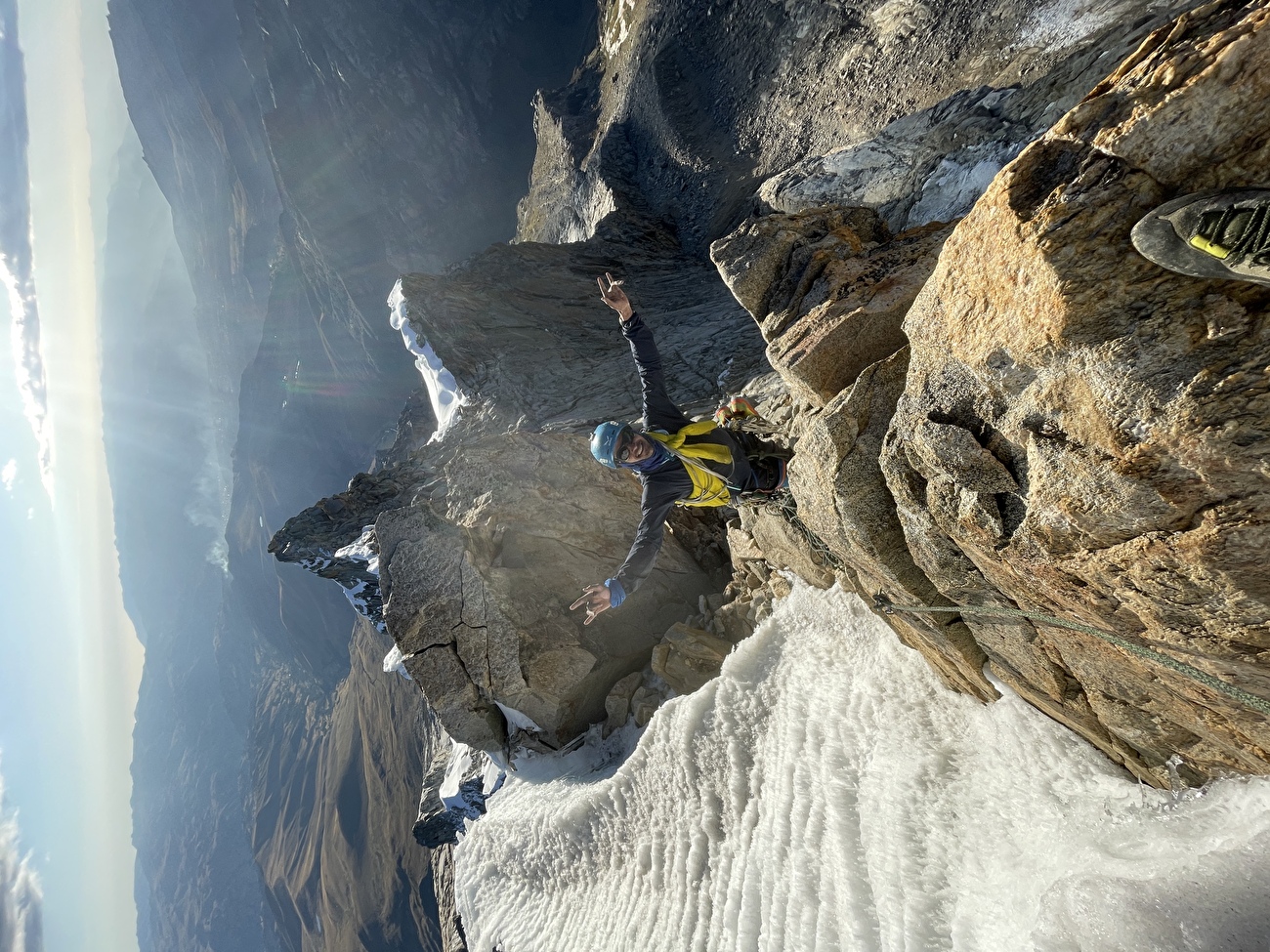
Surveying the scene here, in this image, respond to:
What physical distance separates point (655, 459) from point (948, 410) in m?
2.36

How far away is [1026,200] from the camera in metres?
2.39

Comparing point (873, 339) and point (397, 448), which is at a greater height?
Result: point (397, 448)

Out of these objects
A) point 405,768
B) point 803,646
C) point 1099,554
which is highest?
point 1099,554

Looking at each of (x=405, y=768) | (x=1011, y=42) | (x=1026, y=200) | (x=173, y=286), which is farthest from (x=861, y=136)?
(x=173, y=286)

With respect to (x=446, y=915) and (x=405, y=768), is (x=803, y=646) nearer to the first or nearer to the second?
(x=446, y=915)

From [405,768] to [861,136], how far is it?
29722mm

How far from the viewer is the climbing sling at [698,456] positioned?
507cm

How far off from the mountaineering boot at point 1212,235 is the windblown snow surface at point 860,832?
2.33m

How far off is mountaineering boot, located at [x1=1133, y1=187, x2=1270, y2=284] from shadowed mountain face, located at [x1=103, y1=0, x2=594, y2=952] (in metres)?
28.0

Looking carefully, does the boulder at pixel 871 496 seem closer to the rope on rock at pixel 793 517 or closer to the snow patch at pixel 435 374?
the rope on rock at pixel 793 517

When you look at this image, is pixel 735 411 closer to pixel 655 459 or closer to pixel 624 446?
pixel 655 459

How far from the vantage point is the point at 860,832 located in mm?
4773

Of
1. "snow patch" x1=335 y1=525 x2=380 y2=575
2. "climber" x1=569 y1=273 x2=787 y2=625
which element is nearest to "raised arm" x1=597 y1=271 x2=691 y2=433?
"climber" x1=569 y1=273 x2=787 y2=625

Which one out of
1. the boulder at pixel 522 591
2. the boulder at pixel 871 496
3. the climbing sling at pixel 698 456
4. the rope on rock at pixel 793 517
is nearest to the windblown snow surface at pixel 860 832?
the rope on rock at pixel 793 517
